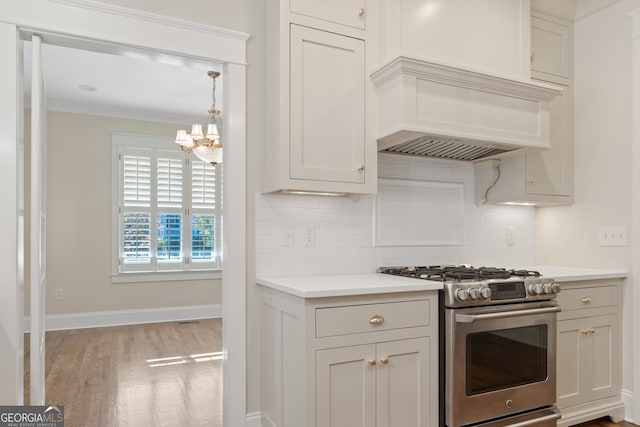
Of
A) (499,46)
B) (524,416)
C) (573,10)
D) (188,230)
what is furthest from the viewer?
(188,230)

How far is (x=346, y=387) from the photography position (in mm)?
1915

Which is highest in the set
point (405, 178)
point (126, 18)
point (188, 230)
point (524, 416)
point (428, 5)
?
point (428, 5)

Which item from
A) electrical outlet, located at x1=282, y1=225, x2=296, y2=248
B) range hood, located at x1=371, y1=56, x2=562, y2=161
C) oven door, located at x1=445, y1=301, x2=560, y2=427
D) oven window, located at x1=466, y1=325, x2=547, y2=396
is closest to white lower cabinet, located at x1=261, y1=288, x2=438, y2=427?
oven door, located at x1=445, y1=301, x2=560, y2=427

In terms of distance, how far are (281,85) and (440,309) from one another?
142cm

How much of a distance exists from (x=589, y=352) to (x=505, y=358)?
0.85 meters

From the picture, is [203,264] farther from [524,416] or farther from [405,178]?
[524,416]

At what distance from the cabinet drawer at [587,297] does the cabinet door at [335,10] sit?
204 cm

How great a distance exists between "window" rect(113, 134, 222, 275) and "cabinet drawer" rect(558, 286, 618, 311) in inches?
188

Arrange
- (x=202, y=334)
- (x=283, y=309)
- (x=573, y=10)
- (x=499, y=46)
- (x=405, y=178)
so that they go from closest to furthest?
1. (x=283, y=309)
2. (x=499, y=46)
3. (x=405, y=178)
4. (x=573, y=10)
5. (x=202, y=334)

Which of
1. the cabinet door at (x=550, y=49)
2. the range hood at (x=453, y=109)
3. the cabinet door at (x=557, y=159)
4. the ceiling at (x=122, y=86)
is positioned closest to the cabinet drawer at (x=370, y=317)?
the range hood at (x=453, y=109)

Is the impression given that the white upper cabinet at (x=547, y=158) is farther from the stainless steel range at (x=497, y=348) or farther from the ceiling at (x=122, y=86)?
the ceiling at (x=122, y=86)

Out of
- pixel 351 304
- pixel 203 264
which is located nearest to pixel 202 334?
pixel 203 264

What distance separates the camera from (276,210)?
98.0 inches

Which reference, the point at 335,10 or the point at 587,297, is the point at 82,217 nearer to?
the point at 335,10
